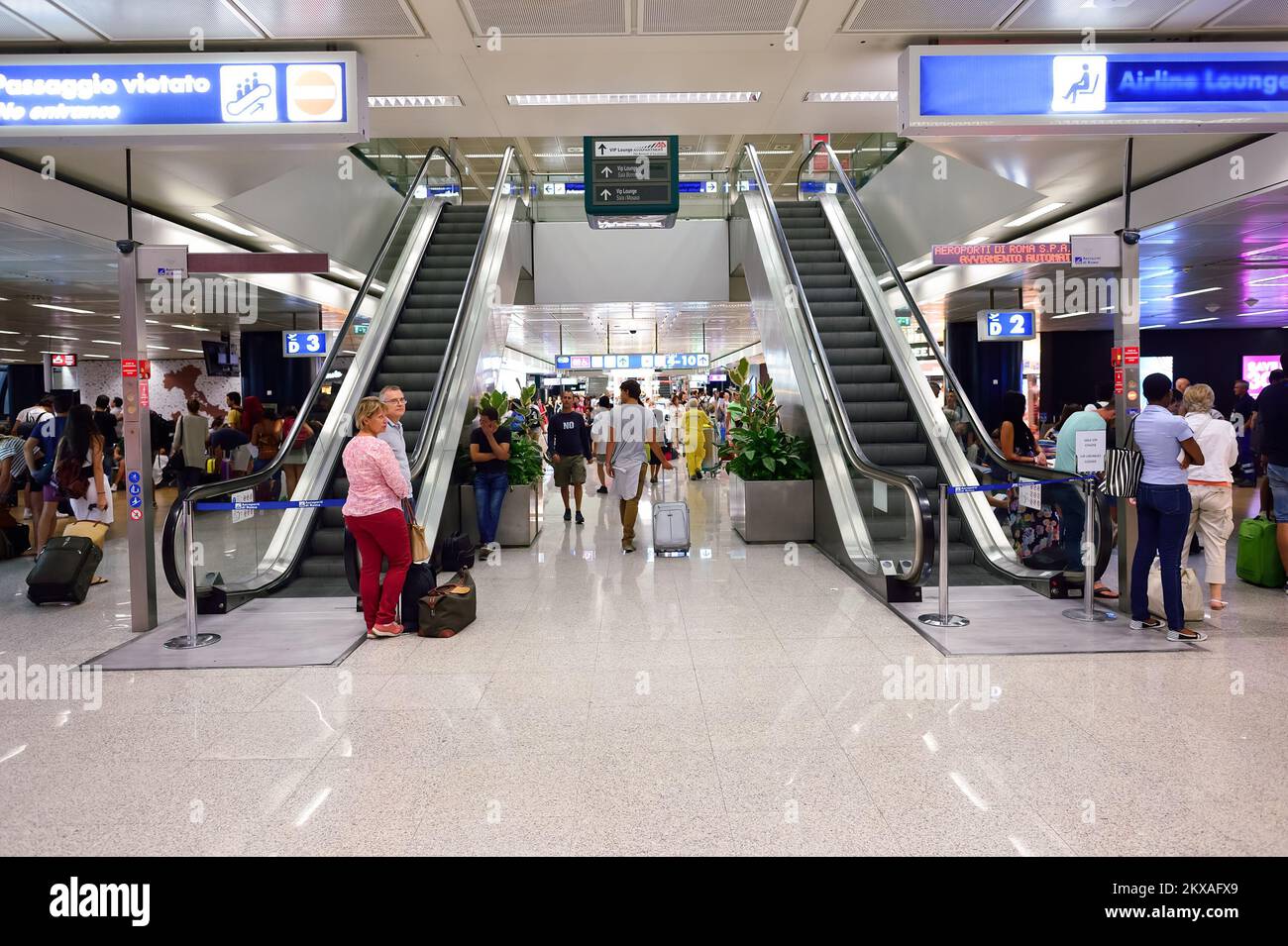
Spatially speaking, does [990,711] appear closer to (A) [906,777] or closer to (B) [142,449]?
(A) [906,777]

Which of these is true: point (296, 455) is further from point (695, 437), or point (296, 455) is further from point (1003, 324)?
point (695, 437)

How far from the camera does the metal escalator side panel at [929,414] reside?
26.2 ft

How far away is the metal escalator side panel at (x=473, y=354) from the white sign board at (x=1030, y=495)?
5.28 meters

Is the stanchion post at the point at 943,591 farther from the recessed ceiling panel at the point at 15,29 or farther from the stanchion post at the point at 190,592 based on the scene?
the recessed ceiling panel at the point at 15,29

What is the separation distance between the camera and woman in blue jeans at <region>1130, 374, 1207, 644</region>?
581cm

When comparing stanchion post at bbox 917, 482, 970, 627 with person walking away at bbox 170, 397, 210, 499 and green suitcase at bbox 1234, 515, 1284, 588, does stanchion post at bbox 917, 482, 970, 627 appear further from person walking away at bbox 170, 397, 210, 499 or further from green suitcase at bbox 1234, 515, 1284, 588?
person walking away at bbox 170, 397, 210, 499

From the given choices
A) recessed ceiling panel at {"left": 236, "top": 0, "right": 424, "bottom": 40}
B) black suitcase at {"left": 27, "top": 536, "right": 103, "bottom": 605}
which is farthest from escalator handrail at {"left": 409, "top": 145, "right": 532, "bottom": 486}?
recessed ceiling panel at {"left": 236, "top": 0, "right": 424, "bottom": 40}

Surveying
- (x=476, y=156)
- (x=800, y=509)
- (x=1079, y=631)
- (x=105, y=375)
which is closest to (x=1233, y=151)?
(x=1079, y=631)

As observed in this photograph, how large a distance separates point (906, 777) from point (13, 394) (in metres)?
32.8

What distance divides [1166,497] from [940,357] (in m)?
3.94

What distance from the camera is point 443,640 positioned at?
6.19 metres

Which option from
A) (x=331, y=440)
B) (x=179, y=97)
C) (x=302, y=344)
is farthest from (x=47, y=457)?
(x=179, y=97)

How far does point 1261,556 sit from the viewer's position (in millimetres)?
7723

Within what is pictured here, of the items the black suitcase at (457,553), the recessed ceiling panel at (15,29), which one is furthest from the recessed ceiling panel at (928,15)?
the recessed ceiling panel at (15,29)
